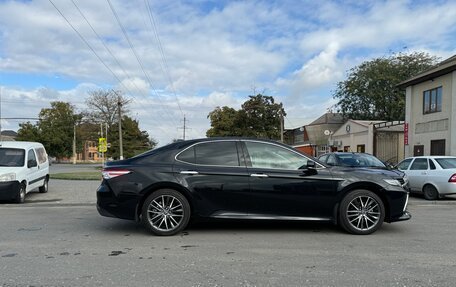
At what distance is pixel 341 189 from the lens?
7.27 metres

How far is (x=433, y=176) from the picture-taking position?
13.4 metres

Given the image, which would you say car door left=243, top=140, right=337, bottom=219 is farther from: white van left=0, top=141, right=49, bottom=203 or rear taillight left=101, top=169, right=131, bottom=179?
white van left=0, top=141, right=49, bottom=203

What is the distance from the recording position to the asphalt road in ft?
16.4

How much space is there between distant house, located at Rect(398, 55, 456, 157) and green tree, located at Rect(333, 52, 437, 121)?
22.6m

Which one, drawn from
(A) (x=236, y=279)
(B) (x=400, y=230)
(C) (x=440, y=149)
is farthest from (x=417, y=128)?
(A) (x=236, y=279)

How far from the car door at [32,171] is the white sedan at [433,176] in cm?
1183

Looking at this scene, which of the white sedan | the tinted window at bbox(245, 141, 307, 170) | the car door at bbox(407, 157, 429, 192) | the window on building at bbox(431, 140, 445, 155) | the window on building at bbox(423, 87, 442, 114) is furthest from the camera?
the window on building at bbox(423, 87, 442, 114)

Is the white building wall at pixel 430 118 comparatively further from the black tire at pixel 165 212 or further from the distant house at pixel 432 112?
the black tire at pixel 165 212

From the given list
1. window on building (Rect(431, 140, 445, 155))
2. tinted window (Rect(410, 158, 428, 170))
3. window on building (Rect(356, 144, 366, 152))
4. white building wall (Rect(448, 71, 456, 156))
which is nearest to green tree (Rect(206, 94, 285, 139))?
window on building (Rect(356, 144, 366, 152))

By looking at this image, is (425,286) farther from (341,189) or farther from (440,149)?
(440,149)

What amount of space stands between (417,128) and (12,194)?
23818mm

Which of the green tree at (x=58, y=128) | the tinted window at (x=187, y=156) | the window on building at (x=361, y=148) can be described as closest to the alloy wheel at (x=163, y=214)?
the tinted window at (x=187, y=156)

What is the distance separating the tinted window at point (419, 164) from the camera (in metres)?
14.2

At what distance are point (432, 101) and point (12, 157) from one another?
2299 cm
